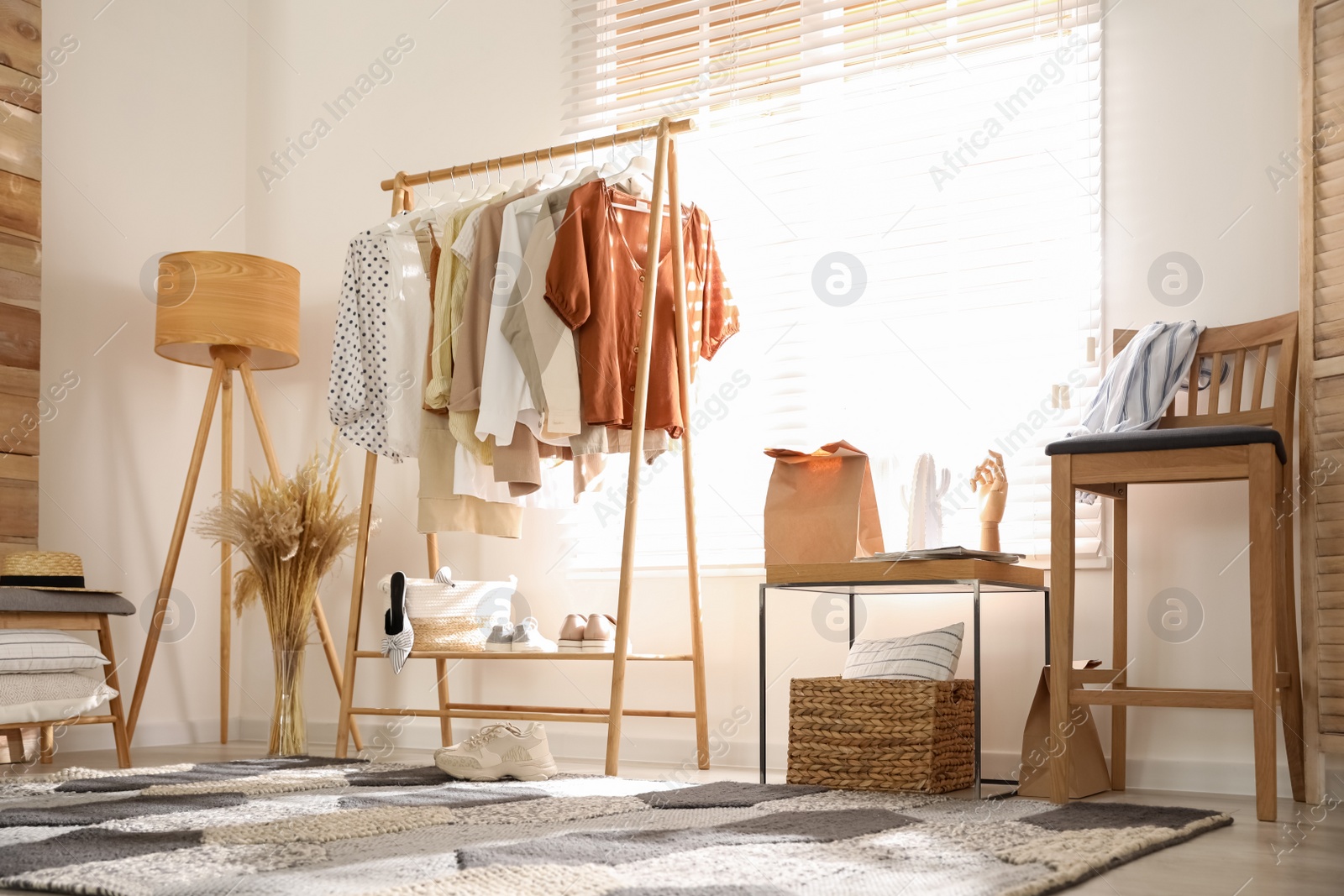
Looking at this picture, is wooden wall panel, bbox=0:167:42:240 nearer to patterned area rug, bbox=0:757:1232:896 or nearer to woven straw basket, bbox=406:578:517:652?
woven straw basket, bbox=406:578:517:652

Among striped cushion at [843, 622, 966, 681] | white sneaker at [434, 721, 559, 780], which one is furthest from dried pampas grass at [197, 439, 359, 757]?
striped cushion at [843, 622, 966, 681]

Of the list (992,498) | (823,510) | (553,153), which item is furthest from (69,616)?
(992,498)

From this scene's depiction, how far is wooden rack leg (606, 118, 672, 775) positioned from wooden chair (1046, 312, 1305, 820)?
0.96 m

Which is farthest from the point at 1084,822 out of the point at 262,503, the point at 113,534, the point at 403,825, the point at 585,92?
the point at 113,534

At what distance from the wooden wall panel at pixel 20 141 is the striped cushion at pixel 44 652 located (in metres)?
1.42

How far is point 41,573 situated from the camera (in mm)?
2896

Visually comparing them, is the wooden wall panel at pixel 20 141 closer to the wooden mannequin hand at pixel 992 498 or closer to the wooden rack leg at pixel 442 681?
the wooden rack leg at pixel 442 681

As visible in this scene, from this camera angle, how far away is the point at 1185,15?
2.81 m

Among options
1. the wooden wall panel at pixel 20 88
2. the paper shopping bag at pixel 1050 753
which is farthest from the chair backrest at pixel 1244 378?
the wooden wall panel at pixel 20 88

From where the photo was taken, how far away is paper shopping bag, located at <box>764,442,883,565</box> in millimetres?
2744

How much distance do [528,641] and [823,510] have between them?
→ 31.0 inches

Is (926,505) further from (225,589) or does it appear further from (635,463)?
(225,589)

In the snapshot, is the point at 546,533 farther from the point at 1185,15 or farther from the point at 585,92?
the point at 1185,15

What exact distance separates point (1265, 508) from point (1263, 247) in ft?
2.67
